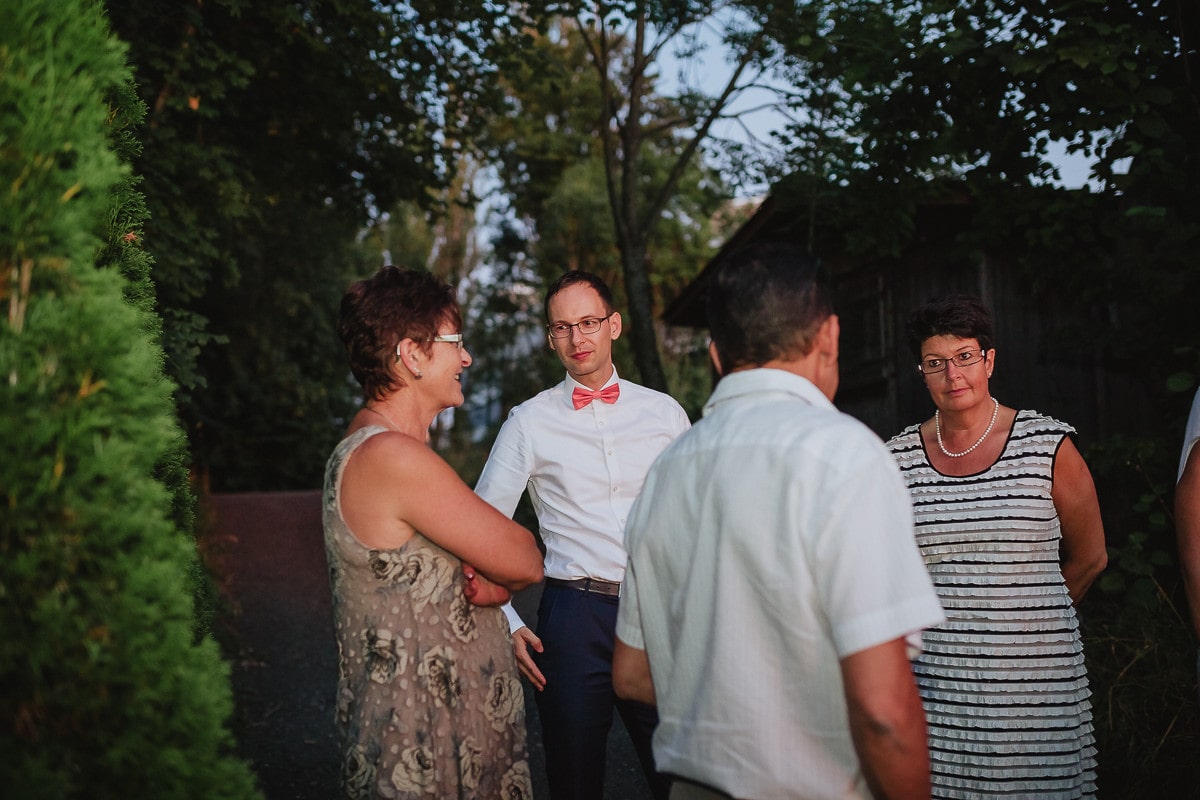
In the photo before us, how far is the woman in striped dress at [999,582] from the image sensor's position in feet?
9.25

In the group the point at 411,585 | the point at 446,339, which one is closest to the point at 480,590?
the point at 411,585

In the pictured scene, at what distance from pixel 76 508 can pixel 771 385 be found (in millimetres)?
1248

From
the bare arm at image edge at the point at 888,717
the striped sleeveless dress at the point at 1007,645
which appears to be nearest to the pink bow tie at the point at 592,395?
the striped sleeveless dress at the point at 1007,645

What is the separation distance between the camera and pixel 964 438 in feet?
10.3

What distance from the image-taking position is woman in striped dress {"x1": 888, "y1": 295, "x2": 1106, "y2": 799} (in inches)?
111

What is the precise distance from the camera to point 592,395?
3.46 meters

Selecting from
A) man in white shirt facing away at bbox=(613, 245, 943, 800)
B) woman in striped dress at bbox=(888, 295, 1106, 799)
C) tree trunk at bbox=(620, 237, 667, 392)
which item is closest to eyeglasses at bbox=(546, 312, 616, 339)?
woman in striped dress at bbox=(888, 295, 1106, 799)

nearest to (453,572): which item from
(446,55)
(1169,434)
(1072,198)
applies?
(1169,434)

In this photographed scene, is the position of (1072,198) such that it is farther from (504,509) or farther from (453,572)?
(453,572)

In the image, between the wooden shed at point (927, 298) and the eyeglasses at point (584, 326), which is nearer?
the eyeglasses at point (584, 326)

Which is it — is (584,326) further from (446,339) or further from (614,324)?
(446,339)

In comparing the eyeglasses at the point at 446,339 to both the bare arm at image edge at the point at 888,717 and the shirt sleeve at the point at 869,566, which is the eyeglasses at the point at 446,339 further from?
the bare arm at image edge at the point at 888,717

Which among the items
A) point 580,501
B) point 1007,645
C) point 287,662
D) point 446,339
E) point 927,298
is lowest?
point 287,662

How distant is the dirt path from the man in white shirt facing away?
2.82m
